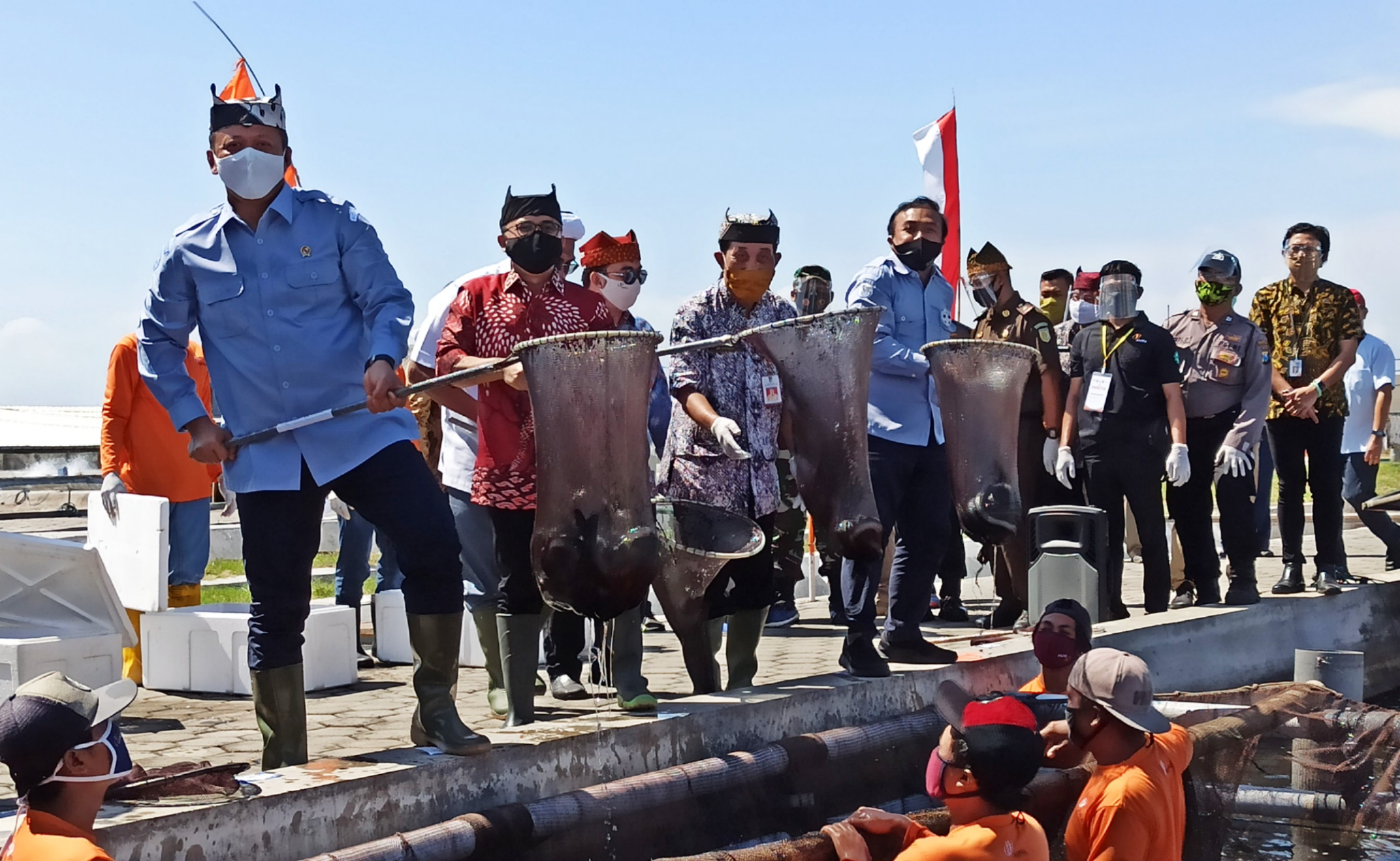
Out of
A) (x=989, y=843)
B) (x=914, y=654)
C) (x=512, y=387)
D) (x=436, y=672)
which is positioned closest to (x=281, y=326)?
(x=512, y=387)

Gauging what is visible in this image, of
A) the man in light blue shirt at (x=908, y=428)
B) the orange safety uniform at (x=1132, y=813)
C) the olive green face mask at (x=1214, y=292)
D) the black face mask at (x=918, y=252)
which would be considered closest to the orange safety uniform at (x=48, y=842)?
the orange safety uniform at (x=1132, y=813)

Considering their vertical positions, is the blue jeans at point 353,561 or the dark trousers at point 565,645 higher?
the blue jeans at point 353,561

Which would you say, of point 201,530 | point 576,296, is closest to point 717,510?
point 576,296

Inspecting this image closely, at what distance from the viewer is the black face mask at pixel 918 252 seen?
6406 mm

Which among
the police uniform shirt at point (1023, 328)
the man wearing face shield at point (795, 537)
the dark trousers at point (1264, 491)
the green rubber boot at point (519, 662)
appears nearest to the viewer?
the green rubber boot at point (519, 662)

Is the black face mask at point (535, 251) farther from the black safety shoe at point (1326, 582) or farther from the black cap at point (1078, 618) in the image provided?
the black safety shoe at point (1326, 582)

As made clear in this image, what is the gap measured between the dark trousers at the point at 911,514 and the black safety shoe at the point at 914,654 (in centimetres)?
3

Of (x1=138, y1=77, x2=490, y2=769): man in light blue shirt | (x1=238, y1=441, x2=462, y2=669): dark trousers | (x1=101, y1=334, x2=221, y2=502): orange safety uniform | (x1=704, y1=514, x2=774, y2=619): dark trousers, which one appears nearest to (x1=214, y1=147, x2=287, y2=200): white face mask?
(x1=138, y1=77, x2=490, y2=769): man in light blue shirt

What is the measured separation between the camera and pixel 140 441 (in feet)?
24.1

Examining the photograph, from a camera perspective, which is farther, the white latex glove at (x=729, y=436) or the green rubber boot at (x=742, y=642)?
the green rubber boot at (x=742, y=642)

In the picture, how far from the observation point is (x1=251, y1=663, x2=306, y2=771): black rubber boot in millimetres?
4734

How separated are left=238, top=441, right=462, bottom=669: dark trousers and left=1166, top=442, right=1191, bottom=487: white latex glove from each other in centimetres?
484

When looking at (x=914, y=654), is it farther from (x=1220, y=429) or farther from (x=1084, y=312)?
(x=1084, y=312)

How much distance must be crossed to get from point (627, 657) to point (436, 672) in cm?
113
